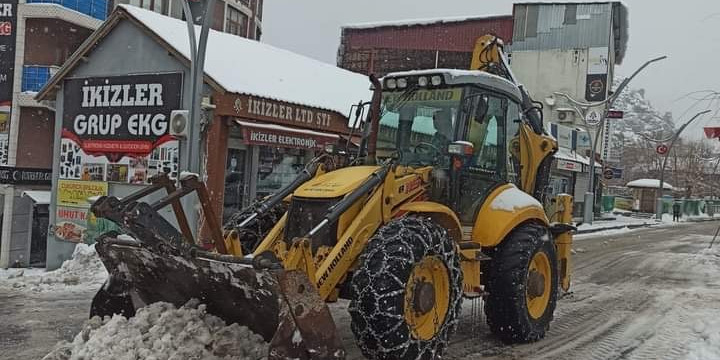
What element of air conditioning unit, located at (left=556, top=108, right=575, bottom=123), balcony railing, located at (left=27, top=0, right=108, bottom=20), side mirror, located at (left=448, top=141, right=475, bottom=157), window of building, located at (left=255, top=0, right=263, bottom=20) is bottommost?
side mirror, located at (left=448, top=141, right=475, bottom=157)

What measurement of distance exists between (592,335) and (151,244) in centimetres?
493

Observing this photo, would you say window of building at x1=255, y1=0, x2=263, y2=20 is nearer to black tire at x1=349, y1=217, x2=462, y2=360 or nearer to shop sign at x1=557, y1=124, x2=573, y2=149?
shop sign at x1=557, y1=124, x2=573, y2=149

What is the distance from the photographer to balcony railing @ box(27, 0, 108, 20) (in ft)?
78.1

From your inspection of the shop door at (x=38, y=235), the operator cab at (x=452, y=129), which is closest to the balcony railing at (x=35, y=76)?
the shop door at (x=38, y=235)

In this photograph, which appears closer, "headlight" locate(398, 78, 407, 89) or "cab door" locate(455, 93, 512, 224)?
"cab door" locate(455, 93, 512, 224)

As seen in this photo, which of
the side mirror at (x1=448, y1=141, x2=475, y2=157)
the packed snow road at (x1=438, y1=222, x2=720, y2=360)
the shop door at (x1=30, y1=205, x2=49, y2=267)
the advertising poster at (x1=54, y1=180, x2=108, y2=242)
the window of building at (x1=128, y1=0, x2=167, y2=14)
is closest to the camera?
the side mirror at (x1=448, y1=141, x2=475, y2=157)

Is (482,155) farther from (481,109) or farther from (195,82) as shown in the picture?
(195,82)

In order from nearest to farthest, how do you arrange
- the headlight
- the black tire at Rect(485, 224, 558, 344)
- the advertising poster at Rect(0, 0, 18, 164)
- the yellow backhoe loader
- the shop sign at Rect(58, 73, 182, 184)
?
the yellow backhoe loader → the black tire at Rect(485, 224, 558, 344) → the headlight → the shop sign at Rect(58, 73, 182, 184) → the advertising poster at Rect(0, 0, 18, 164)

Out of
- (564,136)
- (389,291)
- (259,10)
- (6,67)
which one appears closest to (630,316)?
(389,291)

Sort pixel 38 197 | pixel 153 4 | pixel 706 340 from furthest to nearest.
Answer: pixel 153 4 < pixel 38 197 < pixel 706 340

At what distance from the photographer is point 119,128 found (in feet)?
47.6

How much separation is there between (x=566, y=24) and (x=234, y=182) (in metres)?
30.3

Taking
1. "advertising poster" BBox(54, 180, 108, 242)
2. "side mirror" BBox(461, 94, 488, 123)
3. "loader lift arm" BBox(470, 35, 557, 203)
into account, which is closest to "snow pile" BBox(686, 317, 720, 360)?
"loader lift arm" BBox(470, 35, 557, 203)

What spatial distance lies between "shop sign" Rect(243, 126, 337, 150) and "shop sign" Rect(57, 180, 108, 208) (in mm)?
3699
